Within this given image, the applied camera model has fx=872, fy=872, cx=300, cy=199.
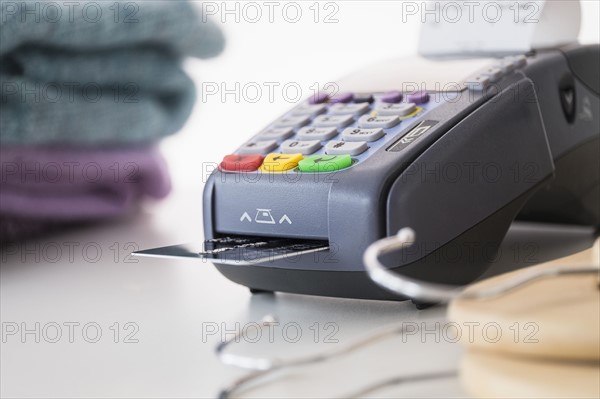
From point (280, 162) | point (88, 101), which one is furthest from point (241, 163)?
point (88, 101)

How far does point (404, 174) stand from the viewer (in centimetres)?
37

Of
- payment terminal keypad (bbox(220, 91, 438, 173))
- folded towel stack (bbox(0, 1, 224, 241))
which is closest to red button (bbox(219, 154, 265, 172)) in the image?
payment terminal keypad (bbox(220, 91, 438, 173))

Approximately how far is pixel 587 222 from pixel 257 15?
1.48 ft

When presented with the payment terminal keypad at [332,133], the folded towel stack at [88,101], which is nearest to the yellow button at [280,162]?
the payment terminal keypad at [332,133]

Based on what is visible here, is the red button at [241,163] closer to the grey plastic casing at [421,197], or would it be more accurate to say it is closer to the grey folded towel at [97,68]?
the grey plastic casing at [421,197]

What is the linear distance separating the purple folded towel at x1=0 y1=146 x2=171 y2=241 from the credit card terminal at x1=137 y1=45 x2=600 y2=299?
20 cm

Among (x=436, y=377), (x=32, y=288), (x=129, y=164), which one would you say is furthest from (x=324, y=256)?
(x=129, y=164)

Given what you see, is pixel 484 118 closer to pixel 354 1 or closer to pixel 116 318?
pixel 116 318

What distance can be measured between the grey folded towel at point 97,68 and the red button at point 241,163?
0.19 m

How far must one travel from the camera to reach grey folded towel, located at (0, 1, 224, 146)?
0.56 meters

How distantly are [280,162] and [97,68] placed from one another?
0.87ft

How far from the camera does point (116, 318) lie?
16.6 inches

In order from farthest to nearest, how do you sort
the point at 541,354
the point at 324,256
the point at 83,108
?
1. the point at 83,108
2. the point at 324,256
3. the point at 541,354

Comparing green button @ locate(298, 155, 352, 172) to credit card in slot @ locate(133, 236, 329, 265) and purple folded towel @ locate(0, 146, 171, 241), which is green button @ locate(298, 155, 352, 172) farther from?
purple folded towel @ locate(0, 146, 171, 241)
